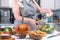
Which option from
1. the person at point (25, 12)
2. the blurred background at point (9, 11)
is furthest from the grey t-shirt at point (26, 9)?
the blurred background at point (9, 11)

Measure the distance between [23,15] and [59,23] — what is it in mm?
978

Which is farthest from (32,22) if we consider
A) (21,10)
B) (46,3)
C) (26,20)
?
(46,3)

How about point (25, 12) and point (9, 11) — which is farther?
point (9, 11)

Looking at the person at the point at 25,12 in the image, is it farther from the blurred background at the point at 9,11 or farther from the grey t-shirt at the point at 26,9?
the blurred background at the point at 9,11

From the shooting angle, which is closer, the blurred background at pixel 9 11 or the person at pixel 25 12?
the person at pixel 25 12

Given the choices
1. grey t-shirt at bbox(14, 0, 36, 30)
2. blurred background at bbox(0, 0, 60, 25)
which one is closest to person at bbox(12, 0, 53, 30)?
grey t-shirt at bbox(14, 0, 36, 30)

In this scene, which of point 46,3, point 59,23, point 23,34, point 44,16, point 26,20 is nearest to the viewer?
point 23,34

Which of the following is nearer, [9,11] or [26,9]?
[26,9]

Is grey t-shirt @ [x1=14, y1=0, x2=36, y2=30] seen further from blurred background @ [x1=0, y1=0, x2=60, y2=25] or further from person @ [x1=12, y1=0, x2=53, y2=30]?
blurred background @ [x1=0, y1=0, x2=60, y2=25]

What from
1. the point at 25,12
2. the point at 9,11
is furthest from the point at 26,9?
the point at 9,11

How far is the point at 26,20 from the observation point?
1492 millimetres

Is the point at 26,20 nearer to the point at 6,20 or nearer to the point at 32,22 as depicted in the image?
the point at 32,22

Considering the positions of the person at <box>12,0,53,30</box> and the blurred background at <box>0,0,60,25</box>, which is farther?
the blurred background at <box>0,0,60,25</box>

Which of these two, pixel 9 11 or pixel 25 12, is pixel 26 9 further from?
pixel 9 11
